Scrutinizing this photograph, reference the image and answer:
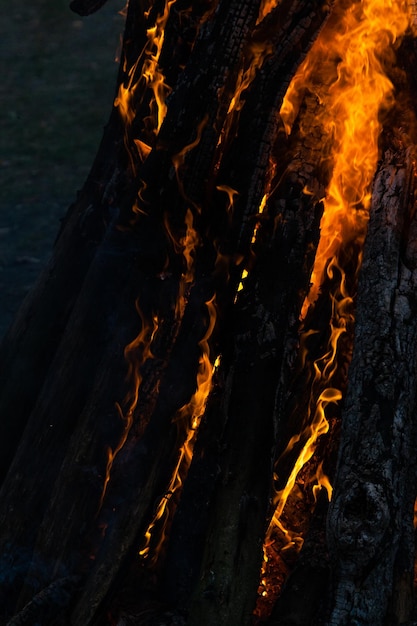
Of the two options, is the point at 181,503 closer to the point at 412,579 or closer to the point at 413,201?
the point at 412,579

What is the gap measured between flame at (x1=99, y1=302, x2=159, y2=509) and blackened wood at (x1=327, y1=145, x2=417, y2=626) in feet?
3.01

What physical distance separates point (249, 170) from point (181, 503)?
1.49 metres

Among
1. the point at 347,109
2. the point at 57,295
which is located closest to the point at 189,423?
the point at 57,295

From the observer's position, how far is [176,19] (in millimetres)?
4363

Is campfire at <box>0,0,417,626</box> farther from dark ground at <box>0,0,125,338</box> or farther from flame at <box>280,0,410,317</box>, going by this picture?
dark ground at <box>0,0,125,338</box>

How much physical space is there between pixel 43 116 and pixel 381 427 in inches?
303

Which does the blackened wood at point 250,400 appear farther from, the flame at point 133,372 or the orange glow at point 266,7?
the orange glow at point 266,7

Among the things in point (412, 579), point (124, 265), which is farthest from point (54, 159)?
point (412, 579)

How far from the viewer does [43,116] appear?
1006 cm

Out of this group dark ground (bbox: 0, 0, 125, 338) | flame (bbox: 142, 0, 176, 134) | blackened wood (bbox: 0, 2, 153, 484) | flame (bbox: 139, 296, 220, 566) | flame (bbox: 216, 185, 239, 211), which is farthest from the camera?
dark ground (bbox: 0, 0, 125, 338)

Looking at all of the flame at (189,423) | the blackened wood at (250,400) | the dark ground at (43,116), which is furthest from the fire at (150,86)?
the dark ground at (43,116)

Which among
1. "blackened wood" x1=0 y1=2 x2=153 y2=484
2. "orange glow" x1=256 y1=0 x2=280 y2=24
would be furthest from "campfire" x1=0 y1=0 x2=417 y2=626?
"blackened wood" x1=0 y1=2 x2=153 y2=484

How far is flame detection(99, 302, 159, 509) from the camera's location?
3.70m

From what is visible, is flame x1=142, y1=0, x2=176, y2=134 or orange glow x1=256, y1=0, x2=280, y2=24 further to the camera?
flame x1=142, y1=0, x2=176, y2=134
